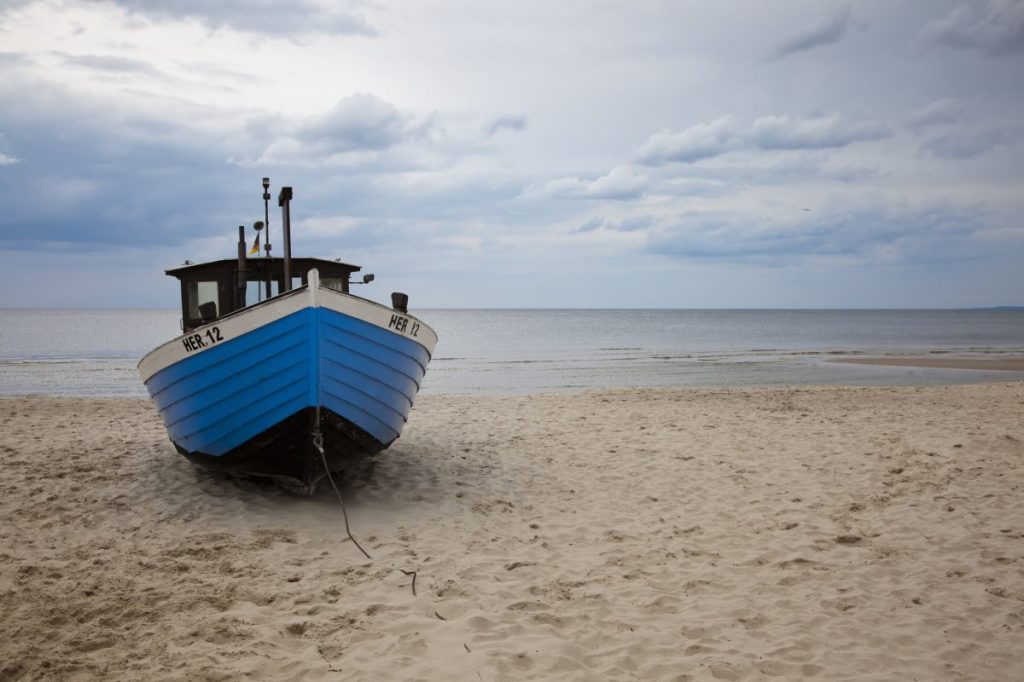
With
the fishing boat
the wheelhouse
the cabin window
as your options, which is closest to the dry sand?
the fishing boat

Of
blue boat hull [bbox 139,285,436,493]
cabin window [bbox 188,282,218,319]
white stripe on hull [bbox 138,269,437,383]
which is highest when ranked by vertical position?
cabin window [bbox 188,282,218,319]

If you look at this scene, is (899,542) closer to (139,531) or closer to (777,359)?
(139,531)

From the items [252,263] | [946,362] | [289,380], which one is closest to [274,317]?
[289,380]

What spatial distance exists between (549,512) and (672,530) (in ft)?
4.30

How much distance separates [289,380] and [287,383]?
35 millimetres

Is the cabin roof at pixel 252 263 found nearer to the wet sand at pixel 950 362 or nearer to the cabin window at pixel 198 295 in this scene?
the cabin window at pixel 198 295

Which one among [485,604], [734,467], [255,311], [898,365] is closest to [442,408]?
[734,467]

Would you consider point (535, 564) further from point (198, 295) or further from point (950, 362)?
point (950, 362)

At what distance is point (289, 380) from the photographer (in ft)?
21.6

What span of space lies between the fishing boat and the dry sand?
1.88 feet

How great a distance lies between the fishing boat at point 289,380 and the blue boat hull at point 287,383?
0.03ft

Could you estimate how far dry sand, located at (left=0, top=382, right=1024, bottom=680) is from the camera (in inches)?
160

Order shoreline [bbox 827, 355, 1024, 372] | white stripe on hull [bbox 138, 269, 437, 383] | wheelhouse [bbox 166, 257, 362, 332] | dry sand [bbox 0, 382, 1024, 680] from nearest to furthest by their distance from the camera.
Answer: dry sand [bbox 0, 382, 1024, 680], white stripe on hull [bbox 138, 269, 437, 383], wheelhouse [bbox 166, 257, 362, 332], shoreline [bbox 827, 355, 1024, 372]

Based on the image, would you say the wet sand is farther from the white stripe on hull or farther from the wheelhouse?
the white stripe on hull
